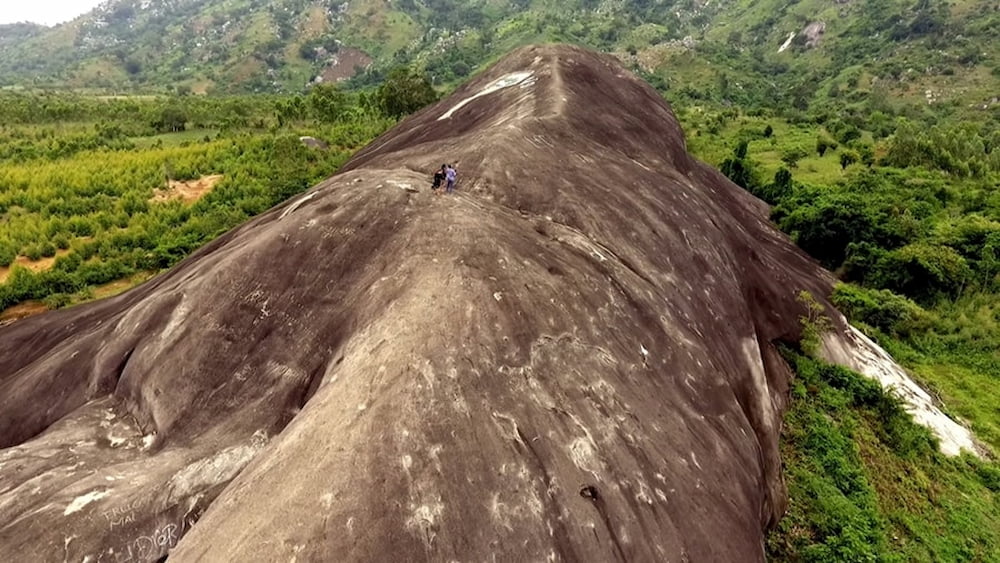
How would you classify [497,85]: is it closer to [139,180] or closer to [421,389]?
[421,389]

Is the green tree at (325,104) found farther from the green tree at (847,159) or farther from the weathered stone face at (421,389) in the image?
the green tree at (847,159)

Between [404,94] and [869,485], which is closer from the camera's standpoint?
[869,485]

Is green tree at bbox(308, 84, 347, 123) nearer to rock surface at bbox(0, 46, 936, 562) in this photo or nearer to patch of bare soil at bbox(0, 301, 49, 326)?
patch of bare soil at bbox(0, 301, 49, 326)

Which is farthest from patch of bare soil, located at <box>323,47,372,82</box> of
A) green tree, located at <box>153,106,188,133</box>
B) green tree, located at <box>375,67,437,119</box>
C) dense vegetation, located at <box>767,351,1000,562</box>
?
dense vegetation, located at <box>767,351,1000,562</box>

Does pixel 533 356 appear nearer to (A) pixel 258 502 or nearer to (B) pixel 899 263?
(A) pixel 258 502

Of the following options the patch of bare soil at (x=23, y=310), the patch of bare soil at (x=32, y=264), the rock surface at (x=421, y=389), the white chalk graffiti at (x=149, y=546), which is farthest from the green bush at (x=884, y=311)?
the patch of bare soil at (x=32, y=264)

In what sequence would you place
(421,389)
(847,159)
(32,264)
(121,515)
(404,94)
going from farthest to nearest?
(404,94), (847,159), (32,264), (121,515), (421,389)

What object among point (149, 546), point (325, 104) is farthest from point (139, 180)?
point (149, 546)
